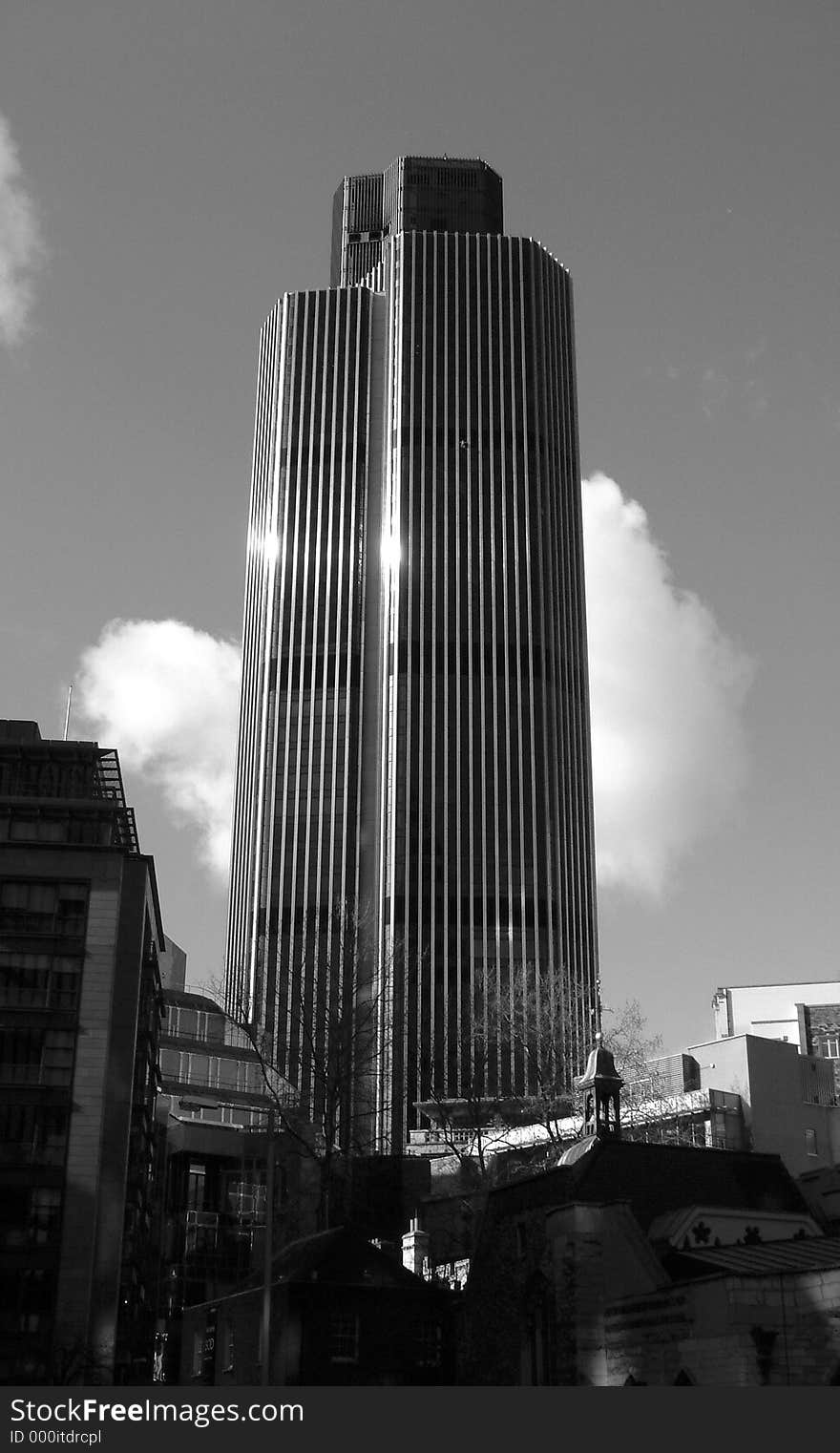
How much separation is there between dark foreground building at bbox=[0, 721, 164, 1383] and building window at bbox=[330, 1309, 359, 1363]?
21203 mm

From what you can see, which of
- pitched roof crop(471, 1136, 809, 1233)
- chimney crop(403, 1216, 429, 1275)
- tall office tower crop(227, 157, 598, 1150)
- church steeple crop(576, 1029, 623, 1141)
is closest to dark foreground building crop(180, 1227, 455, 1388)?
pitched roof crop(471, 1136, 809, 1233)

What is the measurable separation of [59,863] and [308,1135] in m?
28.2

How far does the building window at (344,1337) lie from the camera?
62.6 meters

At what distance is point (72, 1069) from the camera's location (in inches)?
3546

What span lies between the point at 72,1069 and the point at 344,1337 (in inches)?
1266

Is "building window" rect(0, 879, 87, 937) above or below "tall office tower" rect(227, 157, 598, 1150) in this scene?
below

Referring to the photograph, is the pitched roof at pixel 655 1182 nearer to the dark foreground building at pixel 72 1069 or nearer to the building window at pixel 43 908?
the dark foreground building at pixel 72 1069

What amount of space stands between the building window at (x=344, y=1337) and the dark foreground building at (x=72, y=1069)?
835 inches

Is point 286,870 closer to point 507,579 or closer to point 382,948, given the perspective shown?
point 382,948

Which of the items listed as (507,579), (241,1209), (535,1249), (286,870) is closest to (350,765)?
(286,870)

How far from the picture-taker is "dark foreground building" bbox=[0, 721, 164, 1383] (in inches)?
3319

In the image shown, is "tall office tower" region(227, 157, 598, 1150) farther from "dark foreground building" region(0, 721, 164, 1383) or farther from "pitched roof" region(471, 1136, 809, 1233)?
"pitched roof" region(471, 1136, 809, 1233)

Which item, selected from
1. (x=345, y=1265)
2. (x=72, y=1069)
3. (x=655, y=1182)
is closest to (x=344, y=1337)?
(x=345, y=1265)

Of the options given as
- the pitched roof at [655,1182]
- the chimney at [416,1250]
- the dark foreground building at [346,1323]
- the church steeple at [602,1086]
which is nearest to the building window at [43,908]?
the chimney at [416,1250]
